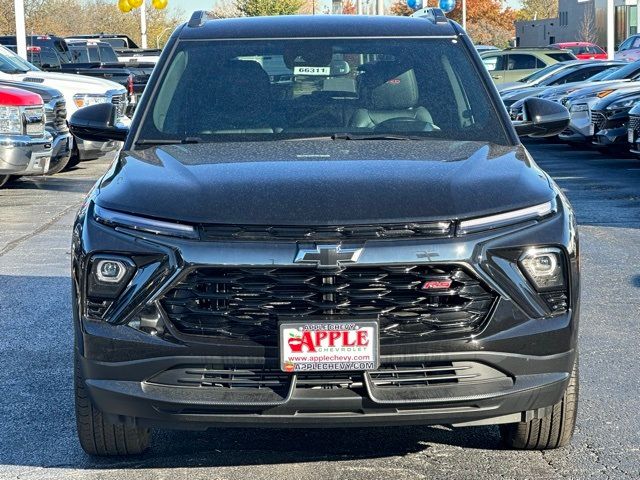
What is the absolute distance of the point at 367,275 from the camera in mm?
4035

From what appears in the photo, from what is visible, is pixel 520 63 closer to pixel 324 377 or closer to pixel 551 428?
pixel 551 428

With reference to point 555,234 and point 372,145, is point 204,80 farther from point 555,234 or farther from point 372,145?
point 555,234

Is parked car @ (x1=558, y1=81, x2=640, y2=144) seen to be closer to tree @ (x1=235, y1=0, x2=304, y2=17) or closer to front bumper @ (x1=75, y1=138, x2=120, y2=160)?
front bumper @ (x1=75, y1=138, x2=120, y2=160)

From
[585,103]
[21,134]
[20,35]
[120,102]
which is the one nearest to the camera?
[21,134]

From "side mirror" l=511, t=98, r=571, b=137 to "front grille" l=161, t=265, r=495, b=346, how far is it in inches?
77.0

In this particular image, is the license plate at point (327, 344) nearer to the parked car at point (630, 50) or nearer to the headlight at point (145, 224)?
the headlight at point (145, 224)

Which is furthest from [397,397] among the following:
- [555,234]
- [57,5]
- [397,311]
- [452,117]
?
[57,5]

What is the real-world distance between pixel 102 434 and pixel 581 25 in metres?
70.4

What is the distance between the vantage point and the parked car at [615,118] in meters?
16.9

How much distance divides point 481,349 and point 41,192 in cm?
1156

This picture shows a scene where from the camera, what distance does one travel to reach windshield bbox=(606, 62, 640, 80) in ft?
67.5

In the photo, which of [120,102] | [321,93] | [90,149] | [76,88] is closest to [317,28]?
[321,93]

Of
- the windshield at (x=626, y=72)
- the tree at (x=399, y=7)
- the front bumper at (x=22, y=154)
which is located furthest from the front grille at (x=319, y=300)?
the tree at (x=399, y=7)

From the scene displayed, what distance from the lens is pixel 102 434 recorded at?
459 centimetres
